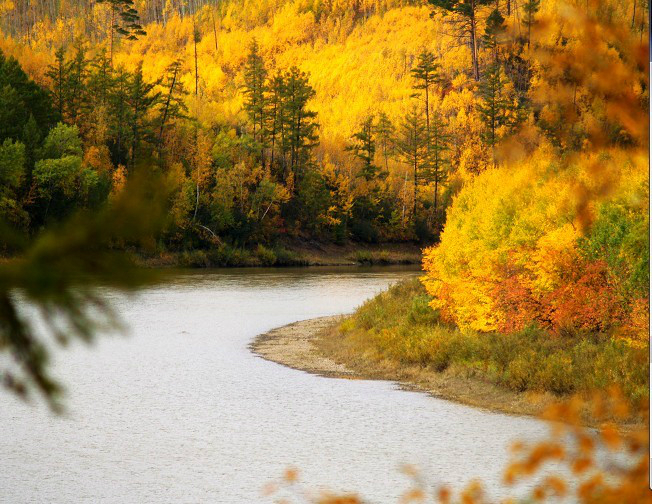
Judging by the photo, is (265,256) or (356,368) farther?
(265,256)

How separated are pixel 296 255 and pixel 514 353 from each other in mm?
52239

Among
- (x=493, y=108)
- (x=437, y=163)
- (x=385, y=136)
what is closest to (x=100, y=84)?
(x=437, y=163)

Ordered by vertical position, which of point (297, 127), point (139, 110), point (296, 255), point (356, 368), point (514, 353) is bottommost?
point (296, 255)

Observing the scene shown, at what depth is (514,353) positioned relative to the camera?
17.7 metres

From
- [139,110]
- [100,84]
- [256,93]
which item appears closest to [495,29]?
[139,110]

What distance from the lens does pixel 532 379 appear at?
16750 millimetres

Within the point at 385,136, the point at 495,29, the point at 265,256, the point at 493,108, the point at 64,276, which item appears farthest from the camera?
the point at 385,136

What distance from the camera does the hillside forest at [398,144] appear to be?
2732 mm

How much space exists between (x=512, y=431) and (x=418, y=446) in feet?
5.73

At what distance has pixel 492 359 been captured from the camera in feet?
59.1

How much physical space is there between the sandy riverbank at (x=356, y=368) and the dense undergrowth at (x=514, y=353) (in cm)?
28

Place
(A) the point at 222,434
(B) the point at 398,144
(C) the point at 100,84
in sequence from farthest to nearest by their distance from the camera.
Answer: (B) the point at 398,144 < (C) the point at 100,84 < (A) the point at 222,434

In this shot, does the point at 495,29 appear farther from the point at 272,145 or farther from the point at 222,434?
the point at 272,145

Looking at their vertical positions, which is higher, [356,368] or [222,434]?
[222,434]
